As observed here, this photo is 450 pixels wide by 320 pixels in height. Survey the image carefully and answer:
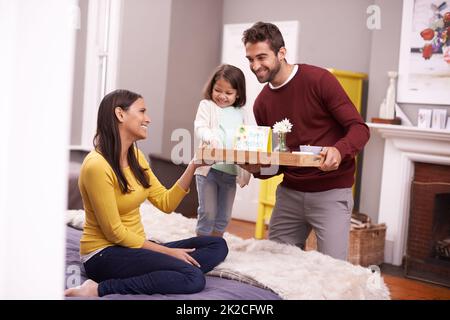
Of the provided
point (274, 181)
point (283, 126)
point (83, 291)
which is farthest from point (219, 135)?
point (274, 181)

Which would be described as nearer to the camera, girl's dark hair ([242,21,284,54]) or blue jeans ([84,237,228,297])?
blue jeans ([84,237,228,297])

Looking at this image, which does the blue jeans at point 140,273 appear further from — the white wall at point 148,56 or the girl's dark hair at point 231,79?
the white wall at point 148,56

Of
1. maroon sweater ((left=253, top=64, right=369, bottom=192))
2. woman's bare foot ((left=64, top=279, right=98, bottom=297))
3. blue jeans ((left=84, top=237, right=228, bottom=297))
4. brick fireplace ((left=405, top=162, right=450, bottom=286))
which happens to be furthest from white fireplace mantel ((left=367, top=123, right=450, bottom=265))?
woman's bare foot ((left=64, top=279, right=98, bottom=297))

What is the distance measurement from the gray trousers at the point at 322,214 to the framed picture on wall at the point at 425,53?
145cm

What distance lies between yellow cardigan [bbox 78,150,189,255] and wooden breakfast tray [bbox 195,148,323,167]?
152 millimetres

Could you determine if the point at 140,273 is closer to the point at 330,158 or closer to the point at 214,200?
the point at 330,158

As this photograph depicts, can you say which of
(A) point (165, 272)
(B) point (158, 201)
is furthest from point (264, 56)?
(A) point (165, 272)

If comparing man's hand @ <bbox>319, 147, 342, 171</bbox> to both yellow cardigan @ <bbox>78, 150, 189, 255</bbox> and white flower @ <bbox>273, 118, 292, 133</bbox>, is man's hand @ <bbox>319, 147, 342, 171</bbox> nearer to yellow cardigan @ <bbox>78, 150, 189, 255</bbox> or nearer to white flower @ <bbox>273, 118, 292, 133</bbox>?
white flower @ <bbox>273, 118, 292, 133</bbox>

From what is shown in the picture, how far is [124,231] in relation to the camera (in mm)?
1394

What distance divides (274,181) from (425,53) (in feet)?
3.38

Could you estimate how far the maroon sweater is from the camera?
1573mm

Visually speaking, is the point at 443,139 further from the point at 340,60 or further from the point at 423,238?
the point at 340,60

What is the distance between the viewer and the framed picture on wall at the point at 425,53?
283 cm

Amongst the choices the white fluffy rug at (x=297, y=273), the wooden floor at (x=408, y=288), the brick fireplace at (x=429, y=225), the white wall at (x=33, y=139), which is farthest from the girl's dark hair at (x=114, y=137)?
the brick fireplace at (x=429, y=225)
